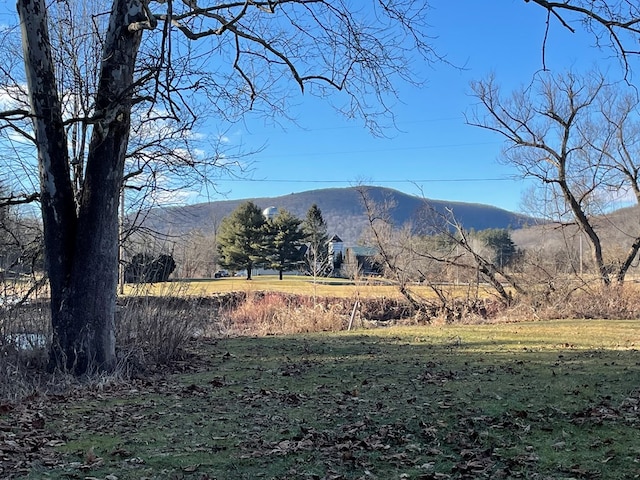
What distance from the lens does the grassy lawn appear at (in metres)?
3.93

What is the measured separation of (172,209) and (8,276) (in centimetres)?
377

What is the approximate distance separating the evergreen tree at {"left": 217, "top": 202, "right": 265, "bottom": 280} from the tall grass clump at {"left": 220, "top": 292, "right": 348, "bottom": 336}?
39.0m

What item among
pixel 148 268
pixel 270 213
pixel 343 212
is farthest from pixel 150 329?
pixel 343 212

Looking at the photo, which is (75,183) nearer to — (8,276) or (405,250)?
(8,276)

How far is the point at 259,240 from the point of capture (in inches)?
2349

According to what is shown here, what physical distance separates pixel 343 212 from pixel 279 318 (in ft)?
276

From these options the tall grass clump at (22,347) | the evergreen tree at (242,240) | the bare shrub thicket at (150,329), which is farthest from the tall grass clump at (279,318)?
the evergreen tree at (242,240)

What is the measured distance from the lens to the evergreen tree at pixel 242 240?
5866 centimetres

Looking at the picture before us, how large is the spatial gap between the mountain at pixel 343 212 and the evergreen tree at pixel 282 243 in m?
5.14

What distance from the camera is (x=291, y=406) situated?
6.00 m

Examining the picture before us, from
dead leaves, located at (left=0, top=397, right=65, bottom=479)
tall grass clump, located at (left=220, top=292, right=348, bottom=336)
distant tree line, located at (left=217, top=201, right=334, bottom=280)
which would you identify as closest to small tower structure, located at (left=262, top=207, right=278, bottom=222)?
distant tree line, located at (left=217, top=201, right=334, bottom=280)

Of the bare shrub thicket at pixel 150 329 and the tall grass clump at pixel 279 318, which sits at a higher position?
the bare shrub thicket at pixel 150 329

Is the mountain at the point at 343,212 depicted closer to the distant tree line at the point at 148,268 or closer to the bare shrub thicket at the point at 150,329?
the distant tree line at the point at 148,268

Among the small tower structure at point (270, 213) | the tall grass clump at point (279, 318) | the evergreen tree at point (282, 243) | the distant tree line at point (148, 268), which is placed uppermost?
the small tower structure at point (270, 213)
